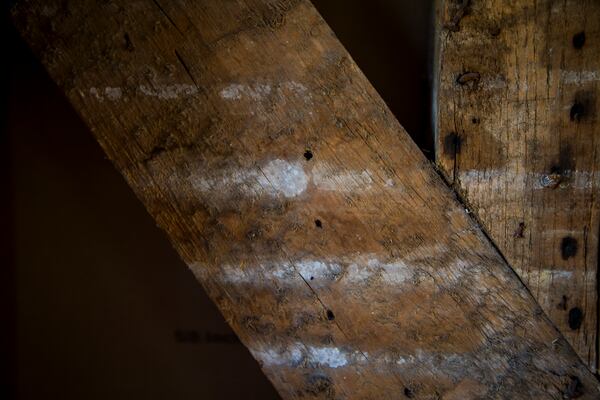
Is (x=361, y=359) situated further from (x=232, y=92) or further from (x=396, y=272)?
(x=232, y=92)

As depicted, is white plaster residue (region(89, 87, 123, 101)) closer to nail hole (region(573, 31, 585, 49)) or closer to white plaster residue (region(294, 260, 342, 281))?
white plaster residue (region(294, 260, 342, 281))

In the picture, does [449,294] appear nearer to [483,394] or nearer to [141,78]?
[483,394]

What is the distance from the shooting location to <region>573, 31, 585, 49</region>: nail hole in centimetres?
64

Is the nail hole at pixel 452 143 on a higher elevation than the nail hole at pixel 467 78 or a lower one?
lower

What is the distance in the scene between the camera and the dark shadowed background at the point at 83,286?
1174 millimetres

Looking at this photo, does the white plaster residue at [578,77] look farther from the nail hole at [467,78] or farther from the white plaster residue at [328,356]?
the white plaster residue at [328,356]

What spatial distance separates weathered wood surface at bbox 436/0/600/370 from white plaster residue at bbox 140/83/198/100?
1.34 ft

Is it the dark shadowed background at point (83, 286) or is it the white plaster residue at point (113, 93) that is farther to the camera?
the dark shadowed background at point (83, 286)

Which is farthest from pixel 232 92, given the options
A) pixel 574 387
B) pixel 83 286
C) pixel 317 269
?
pixel 83 286

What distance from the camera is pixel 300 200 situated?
69cm

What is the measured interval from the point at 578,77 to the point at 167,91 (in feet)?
2.11

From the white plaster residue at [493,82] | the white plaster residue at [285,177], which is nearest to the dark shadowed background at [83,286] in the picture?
the white plaster residue at [285,177]

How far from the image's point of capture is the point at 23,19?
0.71 meters

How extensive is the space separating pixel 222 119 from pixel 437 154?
0.35 m
